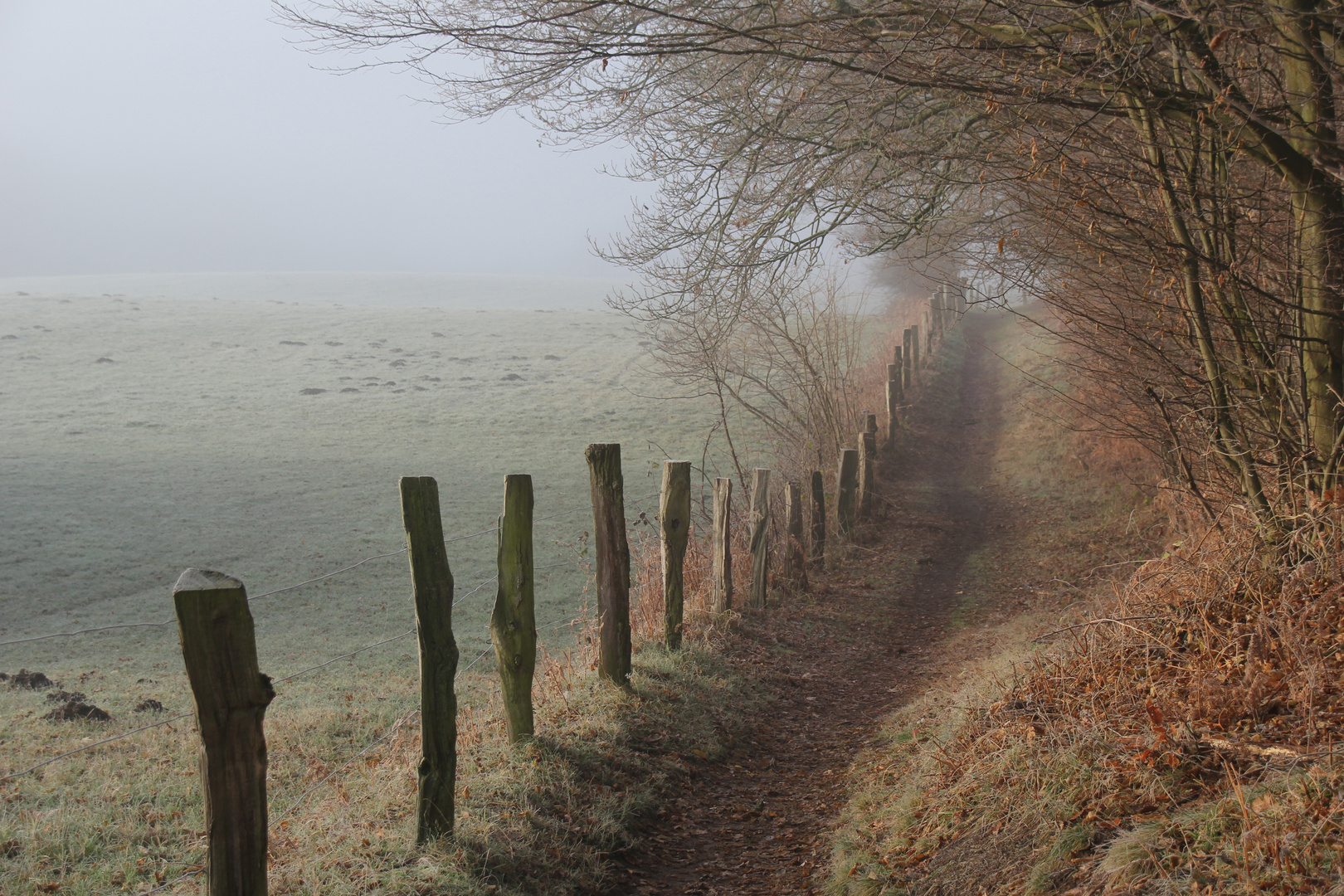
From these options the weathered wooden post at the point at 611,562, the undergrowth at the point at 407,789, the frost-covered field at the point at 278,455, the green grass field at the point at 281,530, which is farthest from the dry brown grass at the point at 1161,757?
the frost-covered field at the point at 278,455

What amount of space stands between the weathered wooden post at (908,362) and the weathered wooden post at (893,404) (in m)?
2.35

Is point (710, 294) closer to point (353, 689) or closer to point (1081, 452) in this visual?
point (353, 689)

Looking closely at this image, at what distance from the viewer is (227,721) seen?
272 centimetres

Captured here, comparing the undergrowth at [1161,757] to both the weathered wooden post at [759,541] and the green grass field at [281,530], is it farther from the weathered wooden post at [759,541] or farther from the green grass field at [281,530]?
the weathered wooden post at [759,541]

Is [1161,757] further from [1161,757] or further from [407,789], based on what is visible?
[407,789]

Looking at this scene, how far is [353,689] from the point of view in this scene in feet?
27.6

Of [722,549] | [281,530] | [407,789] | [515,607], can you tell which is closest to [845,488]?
[722,549]

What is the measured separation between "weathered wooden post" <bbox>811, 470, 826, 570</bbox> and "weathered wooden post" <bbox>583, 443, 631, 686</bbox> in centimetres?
478

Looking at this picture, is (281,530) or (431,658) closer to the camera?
(431,658)

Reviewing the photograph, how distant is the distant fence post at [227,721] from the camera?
2648mm

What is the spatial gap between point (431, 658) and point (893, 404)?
43.7ft

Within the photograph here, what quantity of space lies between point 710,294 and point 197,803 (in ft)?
22.9

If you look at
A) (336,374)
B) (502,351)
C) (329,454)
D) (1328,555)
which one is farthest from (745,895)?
(502,351)

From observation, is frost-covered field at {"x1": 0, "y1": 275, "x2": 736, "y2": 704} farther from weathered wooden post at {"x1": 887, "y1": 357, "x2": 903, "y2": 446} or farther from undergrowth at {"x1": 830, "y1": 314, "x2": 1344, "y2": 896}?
undergrowth at {"x1": 830, "y1": 314, "x2": 1344, "y2": 896}
